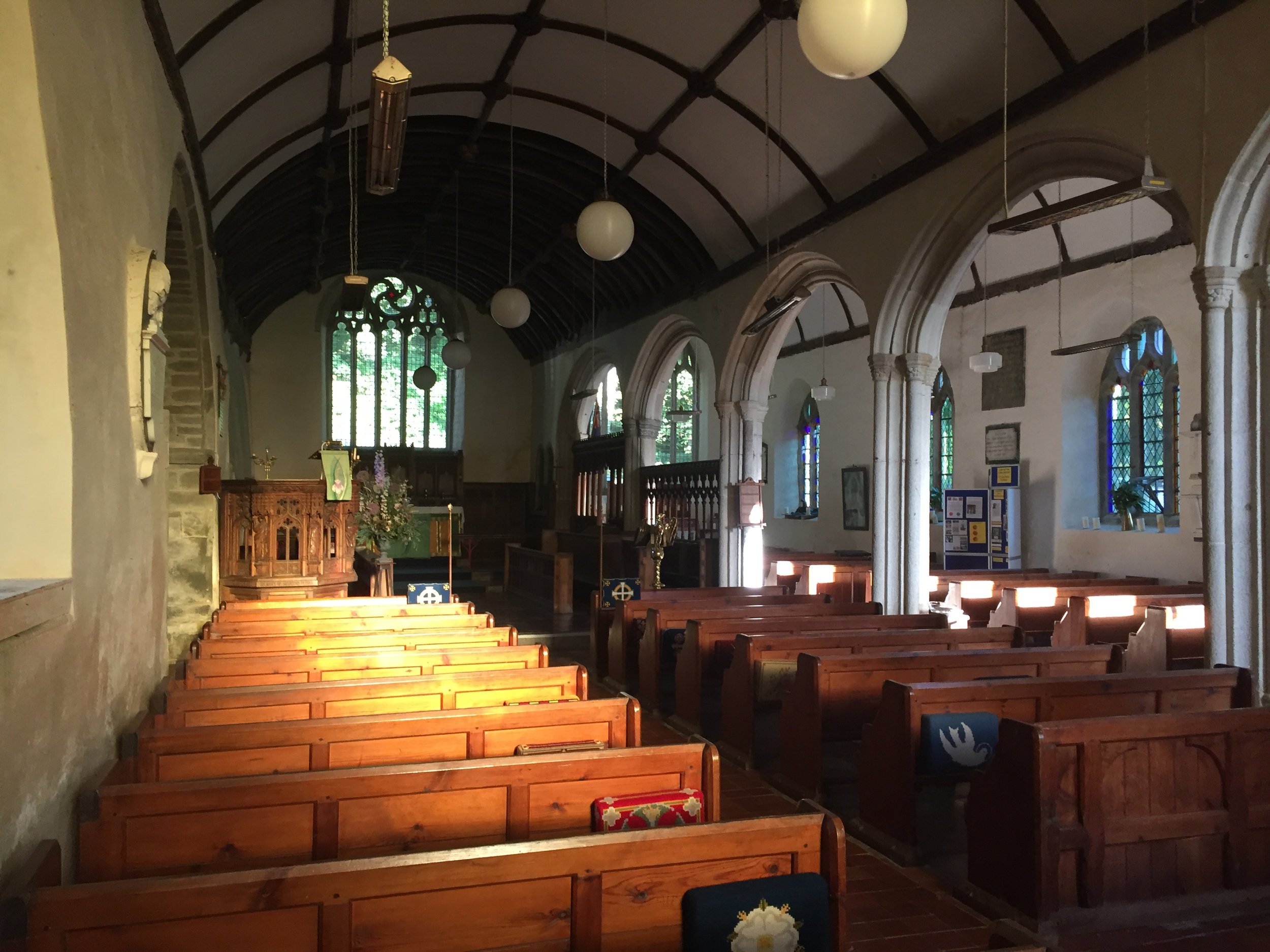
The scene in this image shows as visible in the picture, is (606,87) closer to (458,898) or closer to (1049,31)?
(1049,31)

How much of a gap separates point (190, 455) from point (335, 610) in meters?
2.37

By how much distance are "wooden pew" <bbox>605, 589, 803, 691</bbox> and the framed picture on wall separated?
5876 millimetres

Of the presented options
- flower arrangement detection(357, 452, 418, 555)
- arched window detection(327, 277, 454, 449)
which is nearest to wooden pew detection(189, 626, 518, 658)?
flower arrangement detection(357, 452, 418, 555)

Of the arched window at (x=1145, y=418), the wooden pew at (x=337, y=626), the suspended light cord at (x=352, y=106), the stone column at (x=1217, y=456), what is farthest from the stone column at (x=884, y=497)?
the suspended light cord at (x=352, y=106)

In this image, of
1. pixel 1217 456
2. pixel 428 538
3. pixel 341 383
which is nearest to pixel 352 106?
pixel 1217 456

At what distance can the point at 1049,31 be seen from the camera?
5.97 meters

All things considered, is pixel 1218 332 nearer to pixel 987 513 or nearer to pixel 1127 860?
pixel 1127 860

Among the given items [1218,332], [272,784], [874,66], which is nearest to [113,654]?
[272,784]

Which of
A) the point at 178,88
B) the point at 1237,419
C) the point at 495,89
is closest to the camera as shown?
the point at 1237,419

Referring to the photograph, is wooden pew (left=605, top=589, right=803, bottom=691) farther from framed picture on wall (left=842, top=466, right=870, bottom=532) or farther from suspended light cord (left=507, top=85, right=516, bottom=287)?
framed picture on wall (left=842, top=466, right=870, bottom=532)

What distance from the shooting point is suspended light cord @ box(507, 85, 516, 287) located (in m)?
9.93

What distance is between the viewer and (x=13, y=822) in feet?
8.05

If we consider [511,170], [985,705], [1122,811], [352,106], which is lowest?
[1122,811]

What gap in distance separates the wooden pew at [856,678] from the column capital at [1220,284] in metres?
1.92
